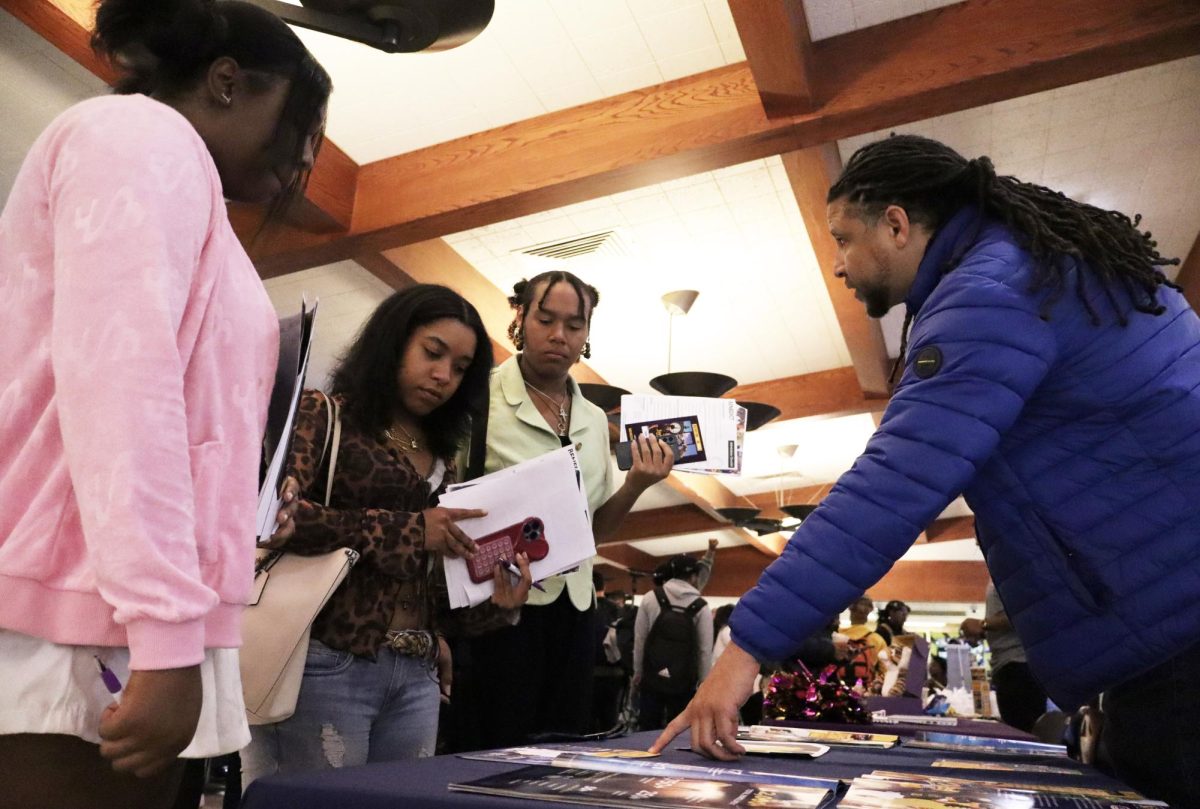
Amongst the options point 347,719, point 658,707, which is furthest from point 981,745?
point 658,707

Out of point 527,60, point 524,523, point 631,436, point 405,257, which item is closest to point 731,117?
point 527,60

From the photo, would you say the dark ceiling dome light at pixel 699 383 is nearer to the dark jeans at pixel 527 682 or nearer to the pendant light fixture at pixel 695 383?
the pendant light fixture at pixel 695 383

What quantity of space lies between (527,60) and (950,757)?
3.63 metres

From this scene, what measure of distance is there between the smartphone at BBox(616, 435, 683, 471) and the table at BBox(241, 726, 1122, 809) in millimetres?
922

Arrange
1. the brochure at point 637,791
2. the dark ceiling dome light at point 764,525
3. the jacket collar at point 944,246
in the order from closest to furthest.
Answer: the brochure at point 637,791 < the jacket collar at point 944,246 < the dark ceiling dome light at point 764,525

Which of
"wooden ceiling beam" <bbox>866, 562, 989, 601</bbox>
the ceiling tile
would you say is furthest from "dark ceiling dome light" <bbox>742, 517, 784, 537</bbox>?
"wooden ceiling beam" <bbox>866, 562, 989, 601</bbox>

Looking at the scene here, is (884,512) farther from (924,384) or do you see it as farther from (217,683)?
(217,683)

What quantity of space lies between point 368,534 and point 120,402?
73 centimetres

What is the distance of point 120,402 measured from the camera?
2.19 ft

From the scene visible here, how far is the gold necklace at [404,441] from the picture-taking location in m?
1.59

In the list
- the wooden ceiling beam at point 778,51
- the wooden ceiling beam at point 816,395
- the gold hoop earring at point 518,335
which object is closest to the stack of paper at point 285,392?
the gold hoop earring at point 518,335

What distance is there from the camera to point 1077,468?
992 mm

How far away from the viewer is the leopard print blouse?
4.40ft

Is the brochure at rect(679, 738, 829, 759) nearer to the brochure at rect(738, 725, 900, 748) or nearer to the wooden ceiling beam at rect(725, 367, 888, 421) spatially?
the brochure at rect(738, 725, 900, 748)
